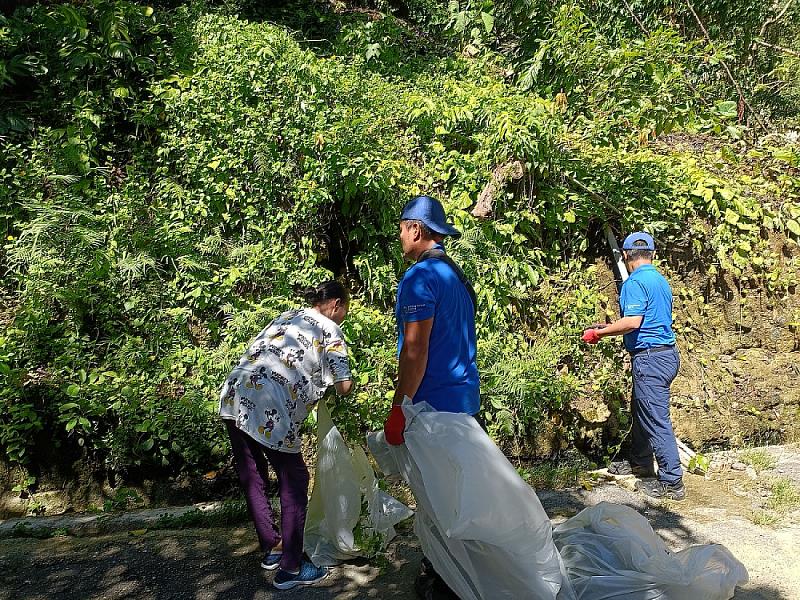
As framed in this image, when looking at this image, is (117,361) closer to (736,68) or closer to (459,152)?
(459,152)

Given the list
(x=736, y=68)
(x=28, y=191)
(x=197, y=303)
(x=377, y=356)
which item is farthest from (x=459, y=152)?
(x=736, y=68)

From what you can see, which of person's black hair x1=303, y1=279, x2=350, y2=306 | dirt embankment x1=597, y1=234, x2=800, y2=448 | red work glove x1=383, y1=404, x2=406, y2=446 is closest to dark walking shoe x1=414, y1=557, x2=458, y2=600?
red work glove x1=383, y1=404, x2=406, y2=446

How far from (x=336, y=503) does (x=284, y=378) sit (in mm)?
789

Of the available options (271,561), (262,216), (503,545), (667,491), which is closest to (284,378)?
(271,561)

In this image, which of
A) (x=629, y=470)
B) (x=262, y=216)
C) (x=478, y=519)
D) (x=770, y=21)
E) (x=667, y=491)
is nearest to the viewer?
(x=478, y=519)

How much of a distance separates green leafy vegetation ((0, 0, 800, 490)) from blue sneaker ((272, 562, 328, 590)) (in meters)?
1.61

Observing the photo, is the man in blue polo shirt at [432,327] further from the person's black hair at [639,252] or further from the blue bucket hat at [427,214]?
the person's black hair at [639,252]

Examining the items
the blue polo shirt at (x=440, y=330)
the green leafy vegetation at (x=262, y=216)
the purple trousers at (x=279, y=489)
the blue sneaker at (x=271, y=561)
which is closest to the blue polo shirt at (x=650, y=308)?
the green leafy vegetation at (x=262, y=216)

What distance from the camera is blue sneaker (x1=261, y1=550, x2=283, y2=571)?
358cm

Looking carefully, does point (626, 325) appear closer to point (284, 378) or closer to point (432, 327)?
point (432, 327)

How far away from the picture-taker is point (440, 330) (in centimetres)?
327

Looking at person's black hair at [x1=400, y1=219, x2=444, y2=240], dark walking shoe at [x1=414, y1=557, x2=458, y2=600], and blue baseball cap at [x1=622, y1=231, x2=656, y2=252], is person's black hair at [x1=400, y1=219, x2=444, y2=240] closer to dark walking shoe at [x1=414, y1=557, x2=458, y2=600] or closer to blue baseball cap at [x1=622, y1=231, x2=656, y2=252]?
dark walking shoe at [x1=414, y1=557, x2=458, y2=600]

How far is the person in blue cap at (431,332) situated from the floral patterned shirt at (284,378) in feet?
1.44

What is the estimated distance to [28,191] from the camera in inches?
204
